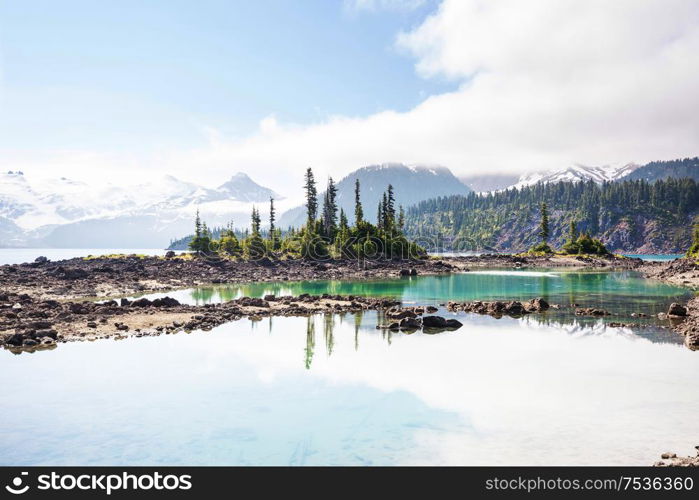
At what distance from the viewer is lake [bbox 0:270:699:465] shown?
16.8 metres

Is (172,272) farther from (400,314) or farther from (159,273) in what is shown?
(400,314)

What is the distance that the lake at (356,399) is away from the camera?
55.1 ft

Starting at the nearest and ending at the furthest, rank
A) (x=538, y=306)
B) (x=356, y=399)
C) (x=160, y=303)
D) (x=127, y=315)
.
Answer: (x=356, y=399), (x=127, y=315), (x=538, y=306), (x=160, y=303)

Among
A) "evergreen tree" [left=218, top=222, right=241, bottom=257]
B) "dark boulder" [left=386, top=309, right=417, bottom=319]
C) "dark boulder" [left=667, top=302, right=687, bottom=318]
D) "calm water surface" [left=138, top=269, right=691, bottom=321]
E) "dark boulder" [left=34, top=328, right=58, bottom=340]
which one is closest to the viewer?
"dark boulder" [left=34, top=328, right=58, bottom=340]

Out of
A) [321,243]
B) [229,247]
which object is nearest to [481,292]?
[321,243]

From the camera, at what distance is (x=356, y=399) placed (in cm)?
2256

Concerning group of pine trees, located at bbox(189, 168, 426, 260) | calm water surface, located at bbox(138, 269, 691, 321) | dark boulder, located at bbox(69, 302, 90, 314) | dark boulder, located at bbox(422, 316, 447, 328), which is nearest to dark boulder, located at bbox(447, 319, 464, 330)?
dark boulder, located at bbox(422, 316, 447, 328)

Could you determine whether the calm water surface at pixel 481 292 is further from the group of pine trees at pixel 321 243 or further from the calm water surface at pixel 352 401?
the group of pine trees at pixel 321 243

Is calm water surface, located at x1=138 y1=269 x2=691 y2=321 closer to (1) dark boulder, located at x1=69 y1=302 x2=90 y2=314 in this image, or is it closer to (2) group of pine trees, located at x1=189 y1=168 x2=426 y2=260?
(1) dark boulder, located at x1=69 y1=302 x2=90 y2=314

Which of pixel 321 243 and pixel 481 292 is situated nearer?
pixel 481 292

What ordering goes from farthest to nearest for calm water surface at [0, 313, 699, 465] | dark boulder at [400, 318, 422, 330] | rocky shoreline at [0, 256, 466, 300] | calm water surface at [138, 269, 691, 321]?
rocky shoreline at [0, 256, 466, 300], calm water surface at [138, 269, 691, 321], dark boulder at [400, 318, 422, 330], calm water surface at [0, 313, 699, 465]

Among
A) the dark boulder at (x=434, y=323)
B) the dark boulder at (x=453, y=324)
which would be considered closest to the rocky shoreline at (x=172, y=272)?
the dark boulder at (x=434, y=323)

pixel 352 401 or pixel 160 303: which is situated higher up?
pixel 160 303
